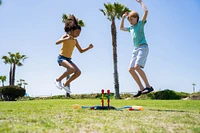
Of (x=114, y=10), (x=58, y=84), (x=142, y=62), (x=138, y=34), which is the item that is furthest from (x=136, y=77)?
(x=114, y=10)

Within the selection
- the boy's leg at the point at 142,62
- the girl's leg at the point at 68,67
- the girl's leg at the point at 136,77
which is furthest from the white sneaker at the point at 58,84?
the boy's leg at the point at 142,62

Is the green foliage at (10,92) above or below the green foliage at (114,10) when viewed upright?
below

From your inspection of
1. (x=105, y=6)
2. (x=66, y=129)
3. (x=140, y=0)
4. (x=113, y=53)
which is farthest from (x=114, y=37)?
(x=66, y=129)

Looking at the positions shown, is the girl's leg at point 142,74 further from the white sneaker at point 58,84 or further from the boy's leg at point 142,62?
the white sneaker at point 58,84

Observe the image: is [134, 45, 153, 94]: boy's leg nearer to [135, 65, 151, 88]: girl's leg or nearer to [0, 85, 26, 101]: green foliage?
[135, 65, 151, 88]: girl's leg

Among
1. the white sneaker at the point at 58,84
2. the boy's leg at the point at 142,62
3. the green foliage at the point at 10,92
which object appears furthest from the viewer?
the green foliage at the point at 10,92

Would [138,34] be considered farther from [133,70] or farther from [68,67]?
[68,67]

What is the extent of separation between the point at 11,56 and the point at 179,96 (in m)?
33.6

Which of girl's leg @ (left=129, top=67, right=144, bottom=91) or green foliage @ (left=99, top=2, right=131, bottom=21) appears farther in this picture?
green foliage @ (left=99, top=2, right=131, bottom=21)

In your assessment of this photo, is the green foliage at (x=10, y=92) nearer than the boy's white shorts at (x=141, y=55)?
No

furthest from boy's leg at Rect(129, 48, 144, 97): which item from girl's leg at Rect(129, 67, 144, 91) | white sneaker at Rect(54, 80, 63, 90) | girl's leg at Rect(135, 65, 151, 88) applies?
white sneaker at Rect(54, 80, 63, 90)

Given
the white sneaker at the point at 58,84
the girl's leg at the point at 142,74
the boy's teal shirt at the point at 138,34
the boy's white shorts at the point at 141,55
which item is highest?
the boy's teal shirt at the point at 138,34

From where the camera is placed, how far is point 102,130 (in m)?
3.31

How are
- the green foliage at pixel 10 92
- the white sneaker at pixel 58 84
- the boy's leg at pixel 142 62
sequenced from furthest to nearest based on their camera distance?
the green foliage at pixel 10 92
the white sneaker at pixel 58 84
the boy's leg at pixel 142 62
